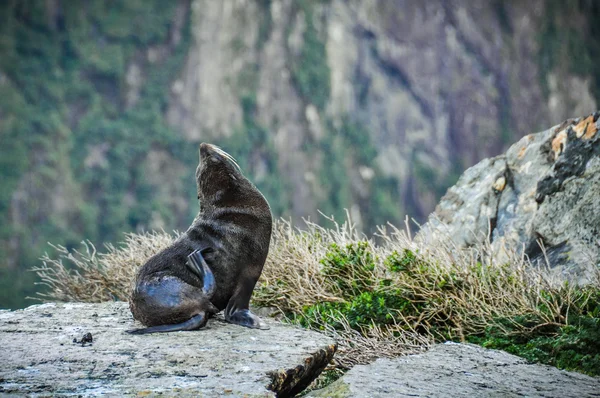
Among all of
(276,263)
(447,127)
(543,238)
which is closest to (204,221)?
(276,263)

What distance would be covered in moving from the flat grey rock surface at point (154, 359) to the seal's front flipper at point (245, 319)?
2.4 inches

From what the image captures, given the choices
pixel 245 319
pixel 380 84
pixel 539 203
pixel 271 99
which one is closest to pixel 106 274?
pixel 245 319

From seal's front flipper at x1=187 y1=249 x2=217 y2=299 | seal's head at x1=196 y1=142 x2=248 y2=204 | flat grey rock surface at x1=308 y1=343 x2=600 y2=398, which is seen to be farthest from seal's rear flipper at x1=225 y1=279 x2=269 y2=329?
flat grey rock surface at x1=308 y1=343 x2=600 y2=398

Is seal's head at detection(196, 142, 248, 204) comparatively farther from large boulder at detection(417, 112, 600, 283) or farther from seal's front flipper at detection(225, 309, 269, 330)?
large boulder at detection(417, 112, 600, 283)

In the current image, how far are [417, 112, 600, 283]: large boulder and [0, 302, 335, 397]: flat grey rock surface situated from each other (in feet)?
7.23

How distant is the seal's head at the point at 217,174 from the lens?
17.7ft

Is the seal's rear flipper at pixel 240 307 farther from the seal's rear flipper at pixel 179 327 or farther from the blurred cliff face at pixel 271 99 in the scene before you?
the blurred cliff face at pixel 271 99

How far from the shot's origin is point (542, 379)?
4.28m

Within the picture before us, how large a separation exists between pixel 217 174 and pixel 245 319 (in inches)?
41.7

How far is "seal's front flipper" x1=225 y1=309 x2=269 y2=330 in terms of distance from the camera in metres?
5.16

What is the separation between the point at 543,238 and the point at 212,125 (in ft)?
205

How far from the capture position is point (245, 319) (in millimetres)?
5234

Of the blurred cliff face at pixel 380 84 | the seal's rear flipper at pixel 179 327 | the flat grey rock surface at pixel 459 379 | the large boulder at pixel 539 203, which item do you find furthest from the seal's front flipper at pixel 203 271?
the blurred cliff face at pixel 380 84

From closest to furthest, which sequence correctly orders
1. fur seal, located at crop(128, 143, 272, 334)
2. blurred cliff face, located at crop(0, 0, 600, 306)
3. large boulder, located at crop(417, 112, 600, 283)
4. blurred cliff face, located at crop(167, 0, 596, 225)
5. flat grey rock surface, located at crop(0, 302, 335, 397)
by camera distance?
flat grey rock surface, located at crop(0, 302, 335, 397)
fur seal, located at crop(128, 143, 272, 334)
large boulder, located at crop(417, 112, 600, 283)
blurred cliff face, located at crop(0, 0, 600, 306)
blurred cliff face, located at crop(167, 0, 596, 225)
